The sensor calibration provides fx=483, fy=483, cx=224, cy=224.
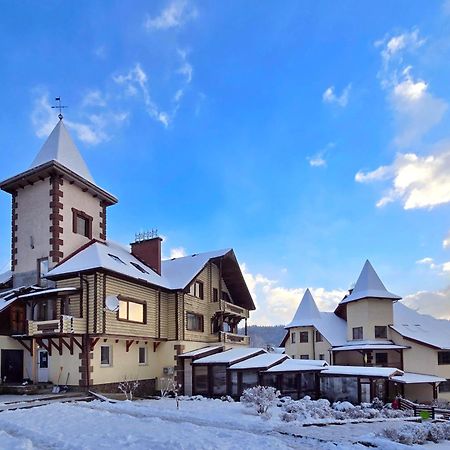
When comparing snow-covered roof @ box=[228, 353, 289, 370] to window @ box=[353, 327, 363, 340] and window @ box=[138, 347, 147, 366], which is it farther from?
window @ box=[353, 327, 363, 340]

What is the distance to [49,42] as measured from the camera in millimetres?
17906

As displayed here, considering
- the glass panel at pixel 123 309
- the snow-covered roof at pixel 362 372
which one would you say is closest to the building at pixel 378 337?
the snow-covered roof at pixel 362 372

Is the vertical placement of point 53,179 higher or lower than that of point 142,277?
higher

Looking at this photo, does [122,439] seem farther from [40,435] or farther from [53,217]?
[53,217]

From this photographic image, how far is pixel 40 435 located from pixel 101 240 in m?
18.4

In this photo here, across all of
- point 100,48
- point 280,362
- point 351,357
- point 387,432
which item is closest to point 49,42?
point 100,48

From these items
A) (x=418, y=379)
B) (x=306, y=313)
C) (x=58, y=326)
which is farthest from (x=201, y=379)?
(x=306, y=313)

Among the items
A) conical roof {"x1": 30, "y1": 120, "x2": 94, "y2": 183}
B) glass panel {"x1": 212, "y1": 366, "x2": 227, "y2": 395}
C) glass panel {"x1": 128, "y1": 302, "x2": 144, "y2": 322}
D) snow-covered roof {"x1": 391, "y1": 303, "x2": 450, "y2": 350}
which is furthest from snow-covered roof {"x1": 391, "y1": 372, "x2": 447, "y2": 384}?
A: conical roof {"x1": 30, "y1": 120, "x2": 94, "y2": 183}

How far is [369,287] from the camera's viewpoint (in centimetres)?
4234

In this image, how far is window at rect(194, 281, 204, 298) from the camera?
32094mm

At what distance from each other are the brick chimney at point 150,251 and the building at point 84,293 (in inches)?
2.6

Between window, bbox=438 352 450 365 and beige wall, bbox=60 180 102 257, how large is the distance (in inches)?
1113

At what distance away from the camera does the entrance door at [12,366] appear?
23922mm

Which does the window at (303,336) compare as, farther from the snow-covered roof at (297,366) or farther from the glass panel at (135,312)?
the glass panel at (135,312)
